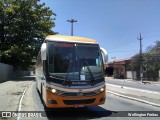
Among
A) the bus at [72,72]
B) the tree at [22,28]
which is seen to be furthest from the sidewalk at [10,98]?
the tree at [22,28]

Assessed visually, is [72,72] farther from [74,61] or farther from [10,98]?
[10,98]

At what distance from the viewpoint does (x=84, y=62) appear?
11711 millimetres

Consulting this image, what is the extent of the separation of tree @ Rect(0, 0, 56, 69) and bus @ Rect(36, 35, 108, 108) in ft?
124

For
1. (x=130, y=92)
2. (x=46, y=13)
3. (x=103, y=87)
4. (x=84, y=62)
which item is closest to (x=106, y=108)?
(x=103, y=87)

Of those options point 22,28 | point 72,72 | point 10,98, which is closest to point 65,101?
point 72,72

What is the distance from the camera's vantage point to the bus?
1100cm

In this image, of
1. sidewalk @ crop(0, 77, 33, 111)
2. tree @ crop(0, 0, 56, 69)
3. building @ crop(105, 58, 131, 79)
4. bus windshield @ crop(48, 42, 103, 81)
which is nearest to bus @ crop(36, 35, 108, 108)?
bus windshield @ crop(48, 42, 103, 81)

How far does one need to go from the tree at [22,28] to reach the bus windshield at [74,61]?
37.8 m

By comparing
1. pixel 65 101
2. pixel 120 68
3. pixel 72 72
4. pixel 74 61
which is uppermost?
pixel 120 68

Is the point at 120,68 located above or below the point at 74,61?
above

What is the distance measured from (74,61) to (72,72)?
0.51 m

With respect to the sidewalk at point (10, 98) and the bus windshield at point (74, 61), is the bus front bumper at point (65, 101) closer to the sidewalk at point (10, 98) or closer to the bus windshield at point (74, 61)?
the bus windshield at point (74, 61)

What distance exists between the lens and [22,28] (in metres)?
51.2

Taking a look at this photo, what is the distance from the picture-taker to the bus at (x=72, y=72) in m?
11.0
